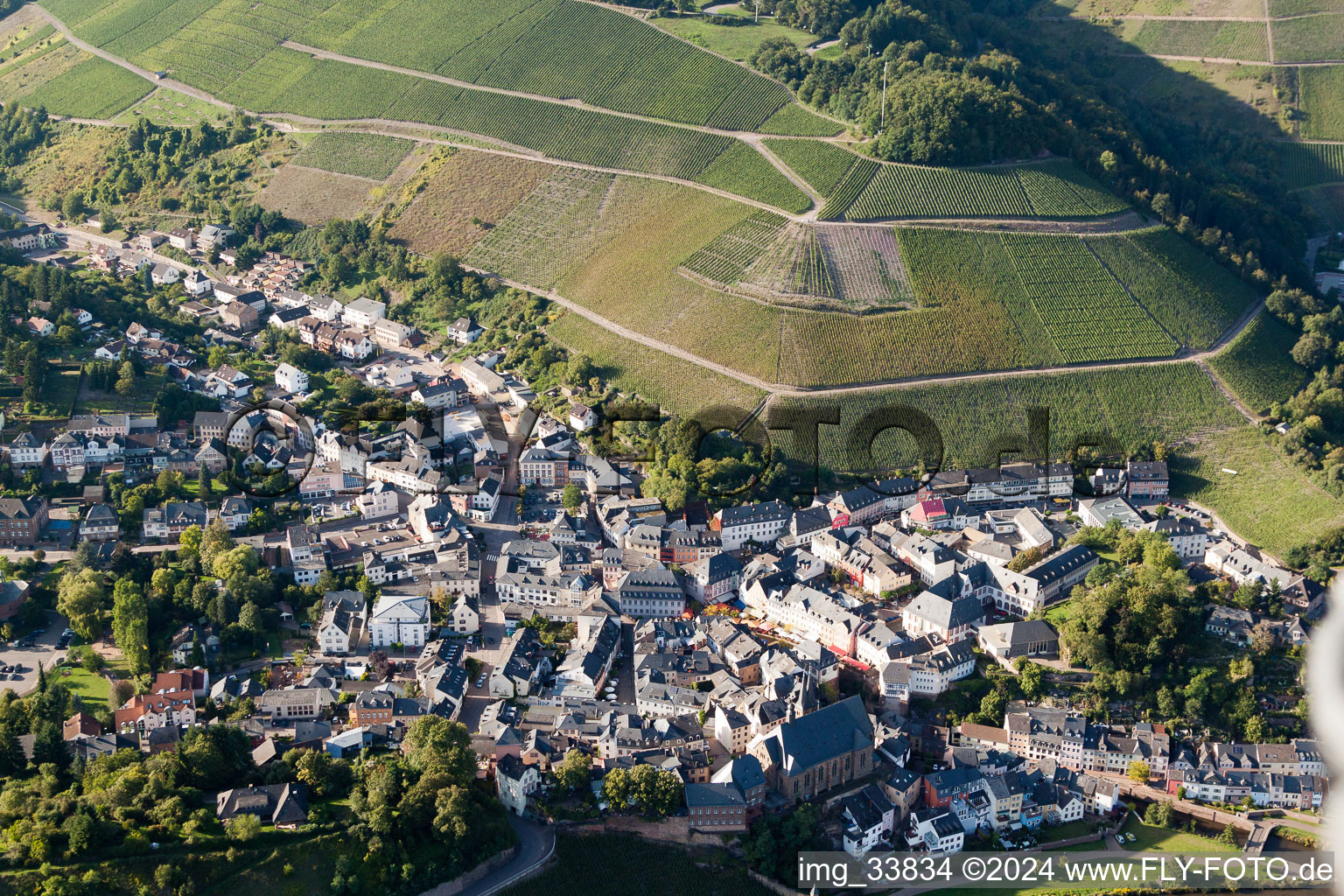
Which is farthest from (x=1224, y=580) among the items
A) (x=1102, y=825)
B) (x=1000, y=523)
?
(x=1102, y=825)

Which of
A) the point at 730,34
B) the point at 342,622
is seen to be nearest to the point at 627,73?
the point at 730,34

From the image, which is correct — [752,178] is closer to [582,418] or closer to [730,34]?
[730,34]

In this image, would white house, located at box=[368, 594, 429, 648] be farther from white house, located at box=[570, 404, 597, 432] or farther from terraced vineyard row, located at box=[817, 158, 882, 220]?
terraced vineyard row, located at box=[817, 158, 882, 220]

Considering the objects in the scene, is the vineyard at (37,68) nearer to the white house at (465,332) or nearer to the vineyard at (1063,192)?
the white house at (465,332)

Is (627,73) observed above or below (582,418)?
above

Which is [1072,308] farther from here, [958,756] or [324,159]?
[324,159]
